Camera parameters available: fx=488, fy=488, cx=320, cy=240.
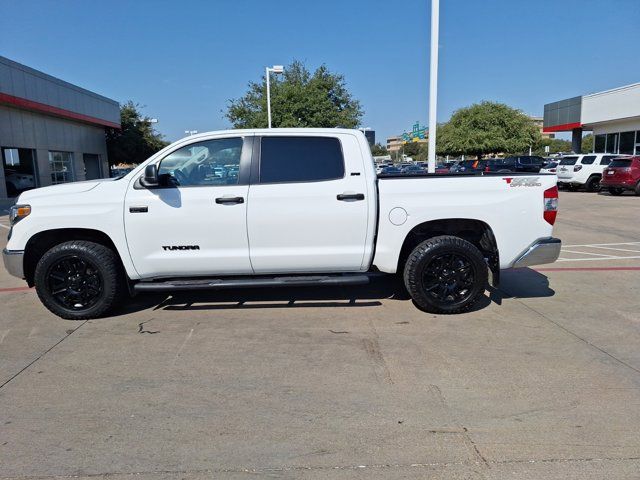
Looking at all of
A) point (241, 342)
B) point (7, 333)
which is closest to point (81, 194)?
point (7, 333)

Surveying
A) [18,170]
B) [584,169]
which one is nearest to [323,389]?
[584,169]

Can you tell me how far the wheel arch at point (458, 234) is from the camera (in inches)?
215

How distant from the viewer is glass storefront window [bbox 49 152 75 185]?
88.7ft

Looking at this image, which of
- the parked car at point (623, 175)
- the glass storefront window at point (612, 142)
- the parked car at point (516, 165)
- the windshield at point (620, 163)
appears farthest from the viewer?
the glass storefront window at point (612, 142)

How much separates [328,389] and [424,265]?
6.74 feet

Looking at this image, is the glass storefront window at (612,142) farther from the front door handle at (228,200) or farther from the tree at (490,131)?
the front door handle at (228,200)

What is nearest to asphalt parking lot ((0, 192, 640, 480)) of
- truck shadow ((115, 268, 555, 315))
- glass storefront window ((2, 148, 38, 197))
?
truck shadow ((115, 268, 555, 315))

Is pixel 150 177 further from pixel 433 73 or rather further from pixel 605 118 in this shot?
pixel 605 118

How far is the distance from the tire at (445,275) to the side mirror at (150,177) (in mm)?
2818

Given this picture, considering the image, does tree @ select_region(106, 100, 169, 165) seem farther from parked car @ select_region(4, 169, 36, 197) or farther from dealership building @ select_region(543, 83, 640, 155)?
dealership building @ select_region(543, 83, 640, 155)

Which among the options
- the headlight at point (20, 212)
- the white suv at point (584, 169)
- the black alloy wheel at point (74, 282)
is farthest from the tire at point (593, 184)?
the headlight at point (20, 212)

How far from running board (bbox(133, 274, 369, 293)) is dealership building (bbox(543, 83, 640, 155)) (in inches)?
1203

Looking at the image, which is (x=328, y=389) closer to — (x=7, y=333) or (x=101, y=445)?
(x=101, y=445)

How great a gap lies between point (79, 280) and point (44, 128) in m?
24.5
